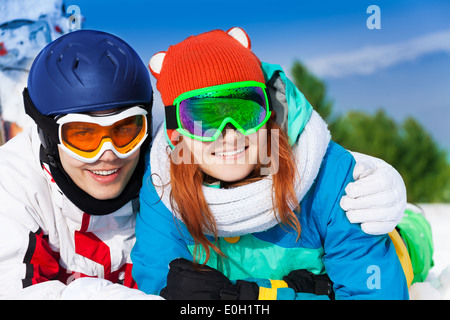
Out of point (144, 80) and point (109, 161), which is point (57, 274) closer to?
point (109, 161)

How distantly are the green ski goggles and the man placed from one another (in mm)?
315

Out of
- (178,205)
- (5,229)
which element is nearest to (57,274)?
(5,229)

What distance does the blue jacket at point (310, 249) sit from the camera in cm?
181

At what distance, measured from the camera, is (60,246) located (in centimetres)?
219

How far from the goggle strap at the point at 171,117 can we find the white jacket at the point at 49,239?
22.0 inches

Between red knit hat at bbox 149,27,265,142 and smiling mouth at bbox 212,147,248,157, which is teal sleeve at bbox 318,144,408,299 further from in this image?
red knit hat at bbox 149,27,265,142

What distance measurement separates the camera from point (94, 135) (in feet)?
6.33

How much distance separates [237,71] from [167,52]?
1.15ft

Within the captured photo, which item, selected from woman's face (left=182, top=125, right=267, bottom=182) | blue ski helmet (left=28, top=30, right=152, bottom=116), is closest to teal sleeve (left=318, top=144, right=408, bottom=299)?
woman's face (left=182, top=125, right=267, bottom=182)

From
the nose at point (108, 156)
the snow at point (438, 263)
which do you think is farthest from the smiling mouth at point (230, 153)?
the snow at point (438, 263)

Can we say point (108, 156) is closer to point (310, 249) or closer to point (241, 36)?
point (241, 36)

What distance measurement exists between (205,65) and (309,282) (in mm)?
1008

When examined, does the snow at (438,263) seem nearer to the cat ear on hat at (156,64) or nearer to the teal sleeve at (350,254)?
the teal sleeve at (350,254)

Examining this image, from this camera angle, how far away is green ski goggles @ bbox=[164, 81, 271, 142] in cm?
174
